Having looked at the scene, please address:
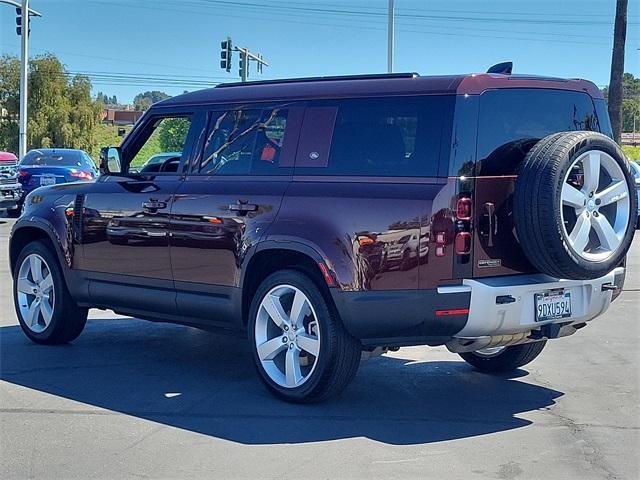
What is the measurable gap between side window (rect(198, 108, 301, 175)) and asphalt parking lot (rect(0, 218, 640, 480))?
1534 mm

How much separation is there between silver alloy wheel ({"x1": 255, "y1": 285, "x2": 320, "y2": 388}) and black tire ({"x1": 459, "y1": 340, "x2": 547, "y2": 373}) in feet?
5.34

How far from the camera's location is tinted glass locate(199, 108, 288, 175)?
20.1 ft

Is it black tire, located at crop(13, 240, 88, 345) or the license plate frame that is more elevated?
the license plate frame

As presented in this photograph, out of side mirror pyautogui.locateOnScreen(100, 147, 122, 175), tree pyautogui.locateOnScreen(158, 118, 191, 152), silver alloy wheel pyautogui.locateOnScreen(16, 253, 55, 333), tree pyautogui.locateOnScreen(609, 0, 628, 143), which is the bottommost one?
silver alloy wheel pyautogui.locateOnScreen(16, 253, 55, 333)

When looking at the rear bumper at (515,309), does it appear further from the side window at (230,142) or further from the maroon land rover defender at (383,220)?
the side window at (230,142)

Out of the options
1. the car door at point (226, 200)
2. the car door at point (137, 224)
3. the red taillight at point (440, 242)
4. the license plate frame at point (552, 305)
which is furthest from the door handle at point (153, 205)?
the license plate frame at point (552, 305)

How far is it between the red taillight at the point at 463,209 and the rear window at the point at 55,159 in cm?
1699

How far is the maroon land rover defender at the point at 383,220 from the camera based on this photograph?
5.22m

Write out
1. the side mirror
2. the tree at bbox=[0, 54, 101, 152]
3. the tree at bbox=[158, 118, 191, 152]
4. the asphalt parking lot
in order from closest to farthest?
1. the asphalt parking lot
2. the tree at bbox=[158, 118, 191, 152]
3. the side mirror
4. the tree at bbox=[0, 54, 101, 152]

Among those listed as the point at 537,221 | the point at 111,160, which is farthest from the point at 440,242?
the point at 111,160

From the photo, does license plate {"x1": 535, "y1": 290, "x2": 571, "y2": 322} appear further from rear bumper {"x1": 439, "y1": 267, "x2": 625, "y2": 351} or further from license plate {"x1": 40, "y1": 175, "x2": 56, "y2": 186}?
license plate {"x1": 40, "y1": 175, "x2": 56, "y2": 186}

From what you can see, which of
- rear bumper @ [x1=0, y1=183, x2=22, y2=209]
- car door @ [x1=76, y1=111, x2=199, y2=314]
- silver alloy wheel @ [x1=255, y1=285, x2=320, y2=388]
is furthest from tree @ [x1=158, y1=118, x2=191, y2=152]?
rear bumper @ [x1=0, y1=183, x2=22, y2=209]

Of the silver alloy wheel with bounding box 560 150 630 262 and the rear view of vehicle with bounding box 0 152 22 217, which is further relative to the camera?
the rear view of vehicle with bounding box 0 152 22 217

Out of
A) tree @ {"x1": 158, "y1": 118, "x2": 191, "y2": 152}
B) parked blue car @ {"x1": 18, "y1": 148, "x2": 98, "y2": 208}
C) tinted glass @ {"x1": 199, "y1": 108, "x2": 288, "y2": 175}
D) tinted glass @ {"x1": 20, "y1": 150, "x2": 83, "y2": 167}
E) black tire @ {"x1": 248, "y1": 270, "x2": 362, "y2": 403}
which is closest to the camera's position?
black tire @ {"x1": 248, "y1": 270, "x2": 362, "y2": 403}
